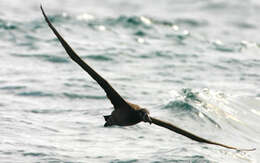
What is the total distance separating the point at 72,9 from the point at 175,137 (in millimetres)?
21936

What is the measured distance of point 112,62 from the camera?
76.5 feet

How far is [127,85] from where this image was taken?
20312mm

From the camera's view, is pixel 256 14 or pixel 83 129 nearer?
pixel 83 129

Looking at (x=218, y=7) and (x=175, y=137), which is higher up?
(x=218, y=7)

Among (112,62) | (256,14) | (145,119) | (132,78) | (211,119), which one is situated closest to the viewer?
(145,119)

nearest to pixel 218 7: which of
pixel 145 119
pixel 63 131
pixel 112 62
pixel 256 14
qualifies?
pixel 256 14

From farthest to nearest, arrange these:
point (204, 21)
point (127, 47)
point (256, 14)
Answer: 1. point (256, 14)
2. point (204, 21)
3. point (127, 47)

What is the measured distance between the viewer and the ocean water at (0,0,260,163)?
14336mm

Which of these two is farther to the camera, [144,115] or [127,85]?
[127,85]

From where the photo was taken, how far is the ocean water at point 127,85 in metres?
14.3

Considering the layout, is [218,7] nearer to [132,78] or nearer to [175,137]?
[132,78]

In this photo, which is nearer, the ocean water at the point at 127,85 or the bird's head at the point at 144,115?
the bird's head at the point at 144,115

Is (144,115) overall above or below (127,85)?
above

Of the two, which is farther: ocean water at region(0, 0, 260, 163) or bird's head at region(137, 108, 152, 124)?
ocean water at region(0, 0, 260, 163)
